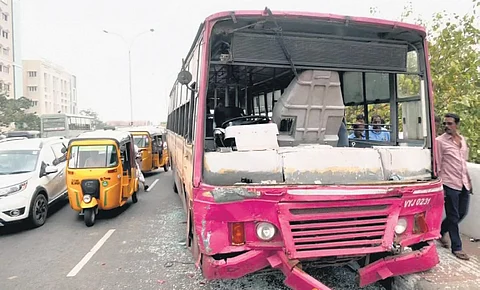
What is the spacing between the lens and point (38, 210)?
7402 mm

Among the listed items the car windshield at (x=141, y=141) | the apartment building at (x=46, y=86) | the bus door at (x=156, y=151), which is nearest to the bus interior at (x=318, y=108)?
the car windshield at (x=141, y=141)

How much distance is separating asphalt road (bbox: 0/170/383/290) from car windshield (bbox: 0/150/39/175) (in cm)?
114

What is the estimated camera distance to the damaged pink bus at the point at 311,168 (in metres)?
3.06

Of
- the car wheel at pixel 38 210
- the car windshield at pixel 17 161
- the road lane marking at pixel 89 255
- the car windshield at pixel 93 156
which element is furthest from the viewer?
the car windshield at pixel 93 156

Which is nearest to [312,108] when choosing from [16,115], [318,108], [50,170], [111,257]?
[318,108]

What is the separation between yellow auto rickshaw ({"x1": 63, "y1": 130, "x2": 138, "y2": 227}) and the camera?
7.30 metres

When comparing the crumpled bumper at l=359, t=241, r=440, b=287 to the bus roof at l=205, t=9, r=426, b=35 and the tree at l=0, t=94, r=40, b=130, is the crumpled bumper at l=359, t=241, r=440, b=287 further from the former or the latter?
the tree at l=0, t=94, r=40, b=130

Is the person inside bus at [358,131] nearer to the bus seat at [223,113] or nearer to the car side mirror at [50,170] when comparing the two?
A: the bus seat at [223,113]

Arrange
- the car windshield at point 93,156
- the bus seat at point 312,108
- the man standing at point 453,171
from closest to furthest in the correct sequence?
the bus seat at point 312,108
the man standing at point 453,171
the car windshield at point 93,156

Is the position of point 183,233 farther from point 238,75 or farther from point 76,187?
point 238,75

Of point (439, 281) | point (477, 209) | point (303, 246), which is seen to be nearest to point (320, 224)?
point (303, 246)

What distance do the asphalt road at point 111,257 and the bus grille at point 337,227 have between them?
1275 millimetres

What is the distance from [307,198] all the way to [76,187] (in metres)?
5.74

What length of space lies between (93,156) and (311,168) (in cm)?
583
